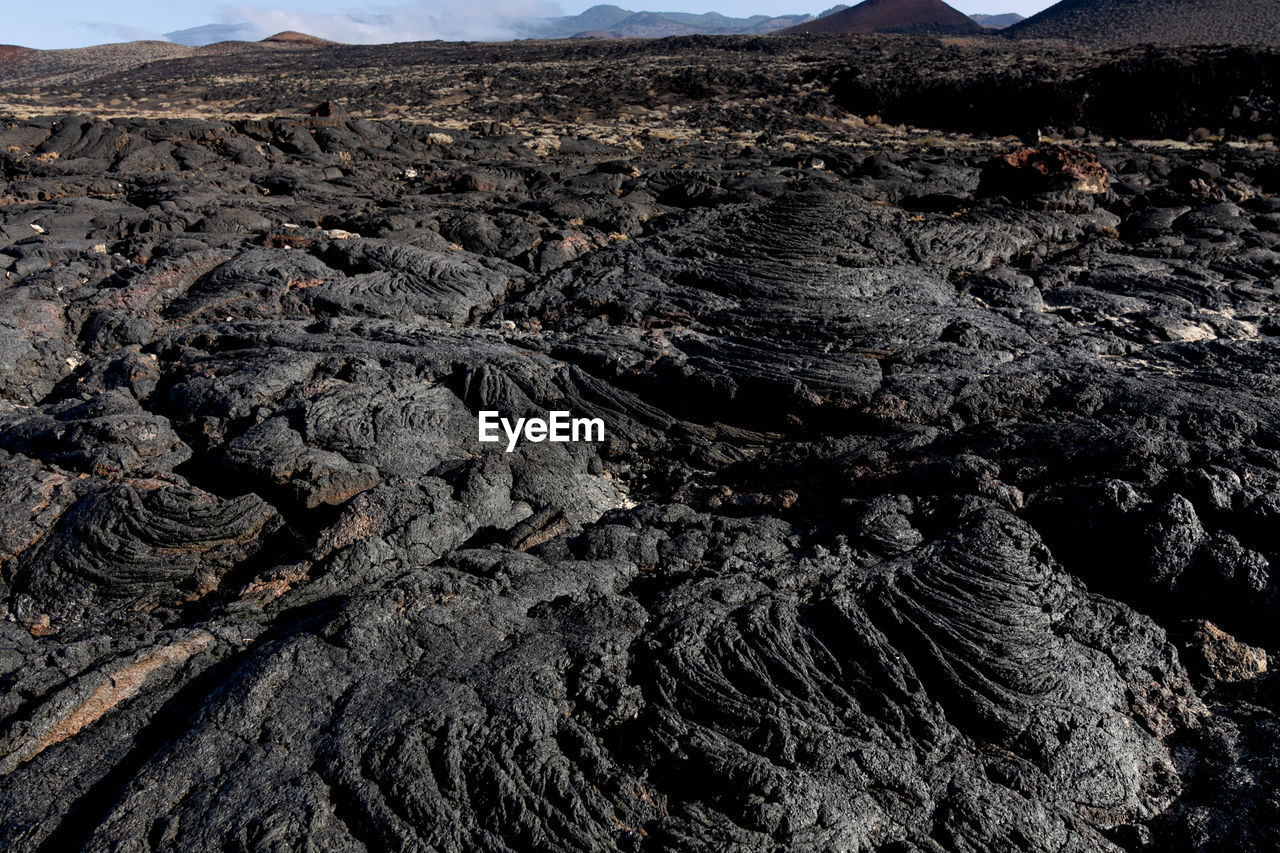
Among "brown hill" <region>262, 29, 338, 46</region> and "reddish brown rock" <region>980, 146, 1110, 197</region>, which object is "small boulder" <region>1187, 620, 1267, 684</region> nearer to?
"reddish brown rock" <region>980, 146, 1110, 197</region>

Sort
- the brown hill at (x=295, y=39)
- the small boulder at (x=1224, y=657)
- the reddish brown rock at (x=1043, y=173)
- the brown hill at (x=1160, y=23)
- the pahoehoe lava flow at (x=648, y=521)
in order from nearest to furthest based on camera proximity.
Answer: the pahoehoe lava flow at (x=648, y=521), the small boulder at (x=1224, y=657), the reddish brown rock at (x=1043, y=173), the brown hill at (x=1160, y=23), the brown hill at (x=295, y=39)

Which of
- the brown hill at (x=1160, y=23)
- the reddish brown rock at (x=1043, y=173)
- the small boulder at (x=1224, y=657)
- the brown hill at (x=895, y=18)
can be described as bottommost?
the small boulder at (x=1224, y=657)

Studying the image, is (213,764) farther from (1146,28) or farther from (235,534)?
(1146,28)

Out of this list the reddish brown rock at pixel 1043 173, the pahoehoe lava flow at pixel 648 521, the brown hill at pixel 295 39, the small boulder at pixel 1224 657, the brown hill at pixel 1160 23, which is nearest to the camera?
the pahoehoe lava flow at pixel 648 521

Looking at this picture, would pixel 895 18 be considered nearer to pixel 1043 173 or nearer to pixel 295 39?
pixel 295 39

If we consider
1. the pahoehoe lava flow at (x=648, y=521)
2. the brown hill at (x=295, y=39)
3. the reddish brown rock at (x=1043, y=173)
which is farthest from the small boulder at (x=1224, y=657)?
the brown hill at (x=295, y=39)

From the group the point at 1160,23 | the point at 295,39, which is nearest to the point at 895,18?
the point at 1160,23

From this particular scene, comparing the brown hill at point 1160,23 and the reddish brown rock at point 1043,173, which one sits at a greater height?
the brown hill at point 1160,23

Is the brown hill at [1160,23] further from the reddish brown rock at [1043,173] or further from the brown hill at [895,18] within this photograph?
the reddish brown rock at [1043,173]
